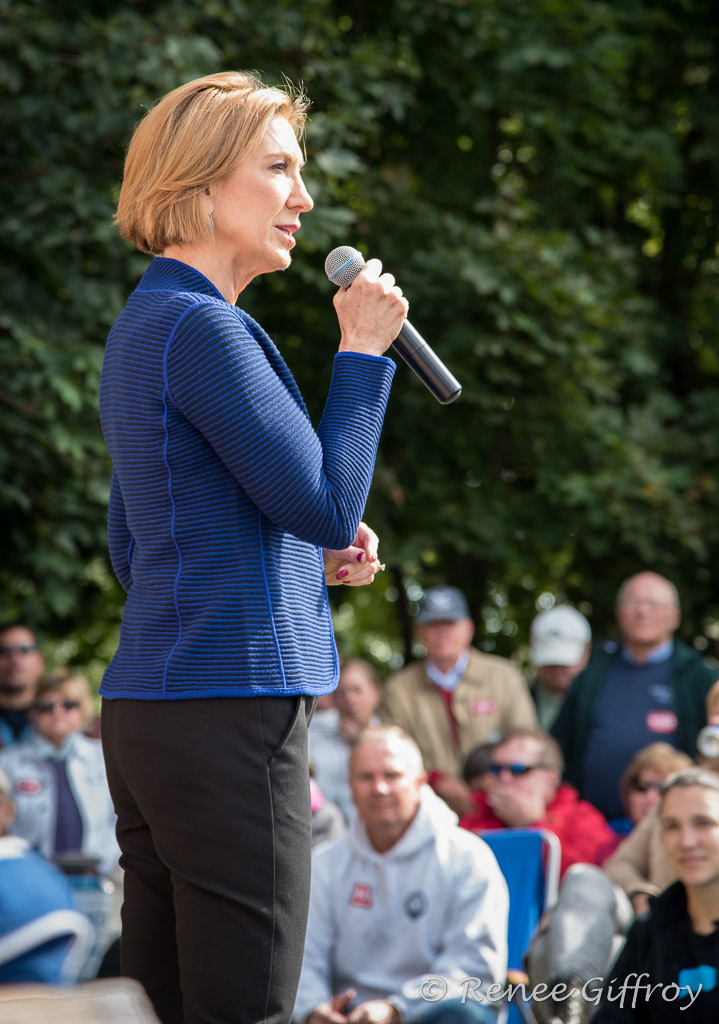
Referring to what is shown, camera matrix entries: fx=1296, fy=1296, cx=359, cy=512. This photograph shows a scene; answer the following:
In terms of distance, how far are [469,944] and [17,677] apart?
11.2ft

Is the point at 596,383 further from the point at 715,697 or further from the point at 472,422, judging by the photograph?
the point at 715,697

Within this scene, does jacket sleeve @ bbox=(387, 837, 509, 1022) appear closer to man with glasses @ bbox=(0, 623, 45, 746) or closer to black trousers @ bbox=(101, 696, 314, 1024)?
black trousers @ bbox=(101, 696, 314, 1024)

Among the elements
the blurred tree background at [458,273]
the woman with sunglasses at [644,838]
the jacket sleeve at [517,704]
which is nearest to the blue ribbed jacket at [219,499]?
the woman with sunglasses at [644,838]

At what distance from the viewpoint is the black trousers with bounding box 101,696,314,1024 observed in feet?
5.47

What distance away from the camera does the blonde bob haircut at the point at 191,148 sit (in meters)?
1.83

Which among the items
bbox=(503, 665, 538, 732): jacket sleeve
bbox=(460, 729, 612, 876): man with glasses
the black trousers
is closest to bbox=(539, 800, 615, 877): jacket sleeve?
bbox=(460, 729, 612, 876): man with glasses

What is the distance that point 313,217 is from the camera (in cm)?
596

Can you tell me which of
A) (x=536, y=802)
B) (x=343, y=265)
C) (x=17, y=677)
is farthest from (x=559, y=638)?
(x=343, y=265)

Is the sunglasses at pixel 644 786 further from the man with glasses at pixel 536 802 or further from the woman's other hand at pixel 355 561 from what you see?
the woman's other hand at pixel 355 561

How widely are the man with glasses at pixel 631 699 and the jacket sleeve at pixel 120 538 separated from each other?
4.28 metres

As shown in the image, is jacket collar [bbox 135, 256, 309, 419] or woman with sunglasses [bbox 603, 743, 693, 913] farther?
woman with sunglasses [bbox 603, 743, 693, 913]

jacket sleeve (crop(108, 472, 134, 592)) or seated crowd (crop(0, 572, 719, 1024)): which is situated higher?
jacket sleeve (crop(108, 472, 134, 592))

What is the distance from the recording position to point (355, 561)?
6.43ft

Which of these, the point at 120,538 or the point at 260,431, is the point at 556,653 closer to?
the point at 120,538
